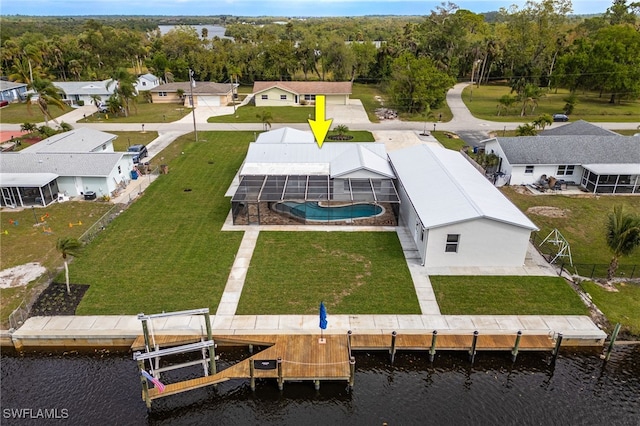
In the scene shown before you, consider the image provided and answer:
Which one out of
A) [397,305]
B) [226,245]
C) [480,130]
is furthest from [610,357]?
[480,130]

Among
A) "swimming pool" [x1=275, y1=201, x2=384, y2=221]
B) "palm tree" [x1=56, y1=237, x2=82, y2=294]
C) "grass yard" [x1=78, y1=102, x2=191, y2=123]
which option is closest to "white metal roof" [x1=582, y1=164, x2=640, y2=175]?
"swimming pool" [x1=275, y1=201, x2=384, y2=221]

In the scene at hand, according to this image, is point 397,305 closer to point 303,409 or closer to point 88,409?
point 303,409

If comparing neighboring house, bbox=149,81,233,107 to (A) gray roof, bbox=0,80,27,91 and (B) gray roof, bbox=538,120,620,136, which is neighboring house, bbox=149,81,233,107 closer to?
(A) gray roof, bbox=0,80,27,91

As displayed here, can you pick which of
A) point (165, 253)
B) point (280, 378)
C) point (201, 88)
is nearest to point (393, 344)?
point (280, 378)

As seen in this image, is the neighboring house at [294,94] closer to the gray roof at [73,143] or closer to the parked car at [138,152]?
the parked car at [138,152]

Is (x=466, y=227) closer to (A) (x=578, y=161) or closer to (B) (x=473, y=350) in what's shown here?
(B) (x=473, y=350)

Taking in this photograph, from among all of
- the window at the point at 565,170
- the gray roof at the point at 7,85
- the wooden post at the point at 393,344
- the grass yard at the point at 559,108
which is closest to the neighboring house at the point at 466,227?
the wooden post at the point at 393,344
